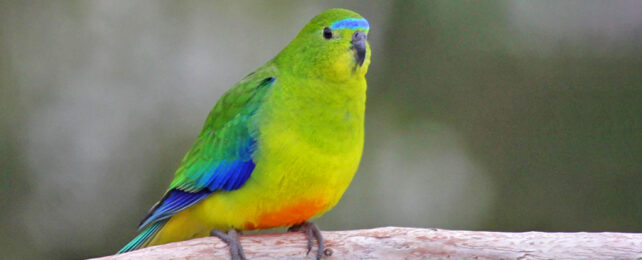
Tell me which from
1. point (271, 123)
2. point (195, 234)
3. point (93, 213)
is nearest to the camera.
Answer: point (271, 123)

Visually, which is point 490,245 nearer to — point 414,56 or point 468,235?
point 468,235

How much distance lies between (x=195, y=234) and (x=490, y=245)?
3.95ft

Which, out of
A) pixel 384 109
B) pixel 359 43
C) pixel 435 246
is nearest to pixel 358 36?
pixel 359 43

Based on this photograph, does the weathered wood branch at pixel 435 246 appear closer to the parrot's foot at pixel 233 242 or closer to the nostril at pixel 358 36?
the parrot's foot at pixel 233 242

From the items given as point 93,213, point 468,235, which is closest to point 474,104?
point 468,235

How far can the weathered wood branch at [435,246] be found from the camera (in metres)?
2.48

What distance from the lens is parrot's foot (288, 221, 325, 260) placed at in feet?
8.44

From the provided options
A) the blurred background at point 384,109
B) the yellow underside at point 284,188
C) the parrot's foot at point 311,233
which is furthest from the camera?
the blurred background at point 384,109

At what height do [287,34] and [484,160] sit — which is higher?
[287,34]

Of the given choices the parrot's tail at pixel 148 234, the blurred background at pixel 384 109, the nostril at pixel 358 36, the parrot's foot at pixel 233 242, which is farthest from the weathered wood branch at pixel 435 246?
the blurred background at pixel 384 109

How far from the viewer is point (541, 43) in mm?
4418

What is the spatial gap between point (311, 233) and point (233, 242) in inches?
12.9

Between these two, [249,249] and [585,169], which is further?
[585,169]

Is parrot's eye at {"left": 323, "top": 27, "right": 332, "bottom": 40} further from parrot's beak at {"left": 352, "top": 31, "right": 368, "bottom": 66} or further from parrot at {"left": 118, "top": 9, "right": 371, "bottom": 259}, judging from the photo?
parrot's beak at {"left": 352, "top": 31, "right": 368, "bottom": 66}
